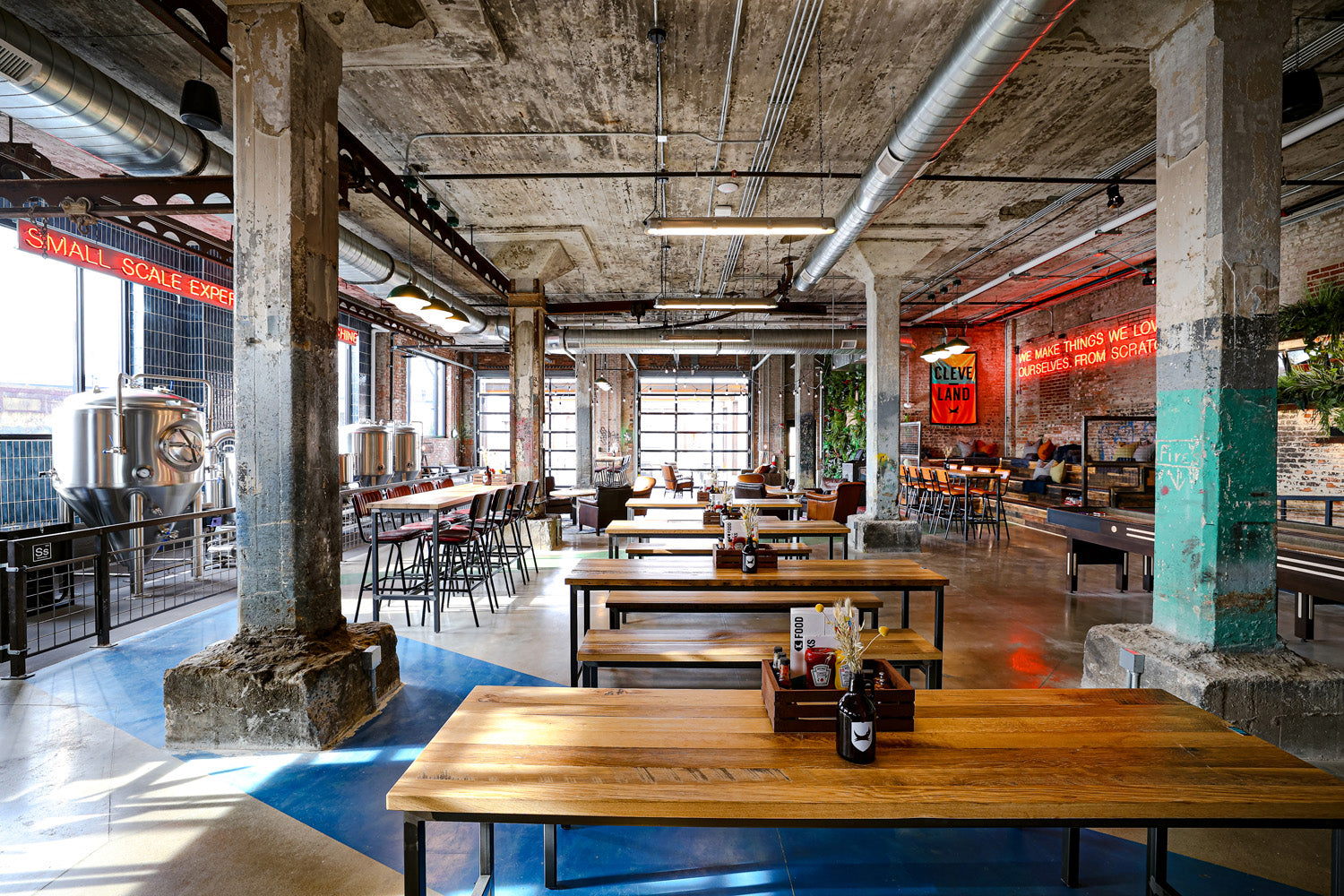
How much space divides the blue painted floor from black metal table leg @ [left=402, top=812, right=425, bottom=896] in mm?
789

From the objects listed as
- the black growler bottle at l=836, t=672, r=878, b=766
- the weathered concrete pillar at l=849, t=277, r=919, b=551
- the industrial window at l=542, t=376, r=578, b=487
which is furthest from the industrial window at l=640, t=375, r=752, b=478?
the black growler bottle at l=836, t=672, r=878, b=766

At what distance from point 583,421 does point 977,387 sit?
31.7 ft

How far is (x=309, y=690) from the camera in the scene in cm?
277

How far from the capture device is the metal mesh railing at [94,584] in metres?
3.68

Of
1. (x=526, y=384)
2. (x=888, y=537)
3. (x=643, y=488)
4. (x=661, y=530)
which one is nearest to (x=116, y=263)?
(x=526, y=384)

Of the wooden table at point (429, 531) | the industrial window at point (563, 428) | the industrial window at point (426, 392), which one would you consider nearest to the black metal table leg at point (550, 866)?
the wooden table at point (429, 531)

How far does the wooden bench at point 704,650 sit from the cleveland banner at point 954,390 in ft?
41.9

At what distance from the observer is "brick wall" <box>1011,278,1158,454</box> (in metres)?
10.4

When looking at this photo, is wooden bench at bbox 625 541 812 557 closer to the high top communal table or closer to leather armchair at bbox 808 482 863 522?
the high top communal table

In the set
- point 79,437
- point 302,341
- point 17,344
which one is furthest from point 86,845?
point 17,344

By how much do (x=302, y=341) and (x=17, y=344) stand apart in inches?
243

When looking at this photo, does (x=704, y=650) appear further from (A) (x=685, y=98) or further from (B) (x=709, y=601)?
(A) (x=685, y=98)

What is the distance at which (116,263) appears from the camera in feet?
20.3

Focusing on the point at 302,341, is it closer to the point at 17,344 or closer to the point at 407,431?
the point at 17,344
